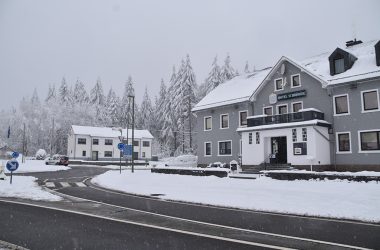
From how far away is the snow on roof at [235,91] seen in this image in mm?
37562

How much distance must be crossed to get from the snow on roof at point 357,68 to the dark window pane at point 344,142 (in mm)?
4562

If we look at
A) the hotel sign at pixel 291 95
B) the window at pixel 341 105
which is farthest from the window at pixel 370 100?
the hotel sign at pixel 291 95

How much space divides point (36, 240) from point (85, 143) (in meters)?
71.1

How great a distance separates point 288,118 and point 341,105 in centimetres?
447

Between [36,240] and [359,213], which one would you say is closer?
[36,240]

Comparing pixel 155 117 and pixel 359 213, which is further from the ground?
pixel 155 117

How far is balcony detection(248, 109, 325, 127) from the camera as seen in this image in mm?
28656

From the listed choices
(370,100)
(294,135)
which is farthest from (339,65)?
(294,135)

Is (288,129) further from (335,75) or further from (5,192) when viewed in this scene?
(5,192)

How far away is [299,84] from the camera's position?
32.3 m

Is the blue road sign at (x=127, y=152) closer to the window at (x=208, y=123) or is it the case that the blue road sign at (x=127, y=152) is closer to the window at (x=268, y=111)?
the window at (x=208, y=123)

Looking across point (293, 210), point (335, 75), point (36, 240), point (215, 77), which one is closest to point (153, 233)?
point (36, 240)

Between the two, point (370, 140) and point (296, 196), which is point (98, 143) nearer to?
point (370, 140)

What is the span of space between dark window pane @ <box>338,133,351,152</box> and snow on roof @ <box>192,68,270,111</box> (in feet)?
33.8
